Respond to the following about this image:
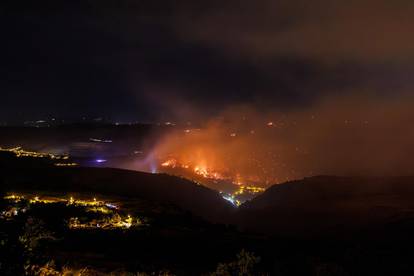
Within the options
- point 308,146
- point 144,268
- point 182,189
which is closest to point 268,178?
point 308,146

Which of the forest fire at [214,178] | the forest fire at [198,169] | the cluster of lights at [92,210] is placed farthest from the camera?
the forest fire at [198,169]

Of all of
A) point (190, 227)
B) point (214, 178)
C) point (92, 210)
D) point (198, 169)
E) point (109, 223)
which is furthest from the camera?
point (198, 169)

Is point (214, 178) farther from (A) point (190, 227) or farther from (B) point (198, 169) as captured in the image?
(A) point (190, 227)

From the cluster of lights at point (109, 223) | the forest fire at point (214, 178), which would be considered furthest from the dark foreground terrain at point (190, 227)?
the forest fire at point (214, 178)

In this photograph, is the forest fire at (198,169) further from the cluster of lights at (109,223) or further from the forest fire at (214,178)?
the cluster of lights at (109,223)

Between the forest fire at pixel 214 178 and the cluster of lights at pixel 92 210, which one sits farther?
the forest fire at pixel 214 178

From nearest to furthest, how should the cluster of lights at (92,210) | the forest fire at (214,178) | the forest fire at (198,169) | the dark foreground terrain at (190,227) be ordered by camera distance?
the dark foreground terrain at (190,227)
the cluster of lights at (92,210)
the forest fire at (214,178)
the forest fire at (198,169)

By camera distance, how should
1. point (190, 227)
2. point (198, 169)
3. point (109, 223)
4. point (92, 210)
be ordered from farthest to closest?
point (198, 169) < point (92, 210) < point (190, 227) < point (109, 223)

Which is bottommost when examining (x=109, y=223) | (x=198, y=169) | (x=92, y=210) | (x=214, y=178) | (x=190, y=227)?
(x=190, y=227)

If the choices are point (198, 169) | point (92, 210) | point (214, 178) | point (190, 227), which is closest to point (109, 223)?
point (92, 210)
